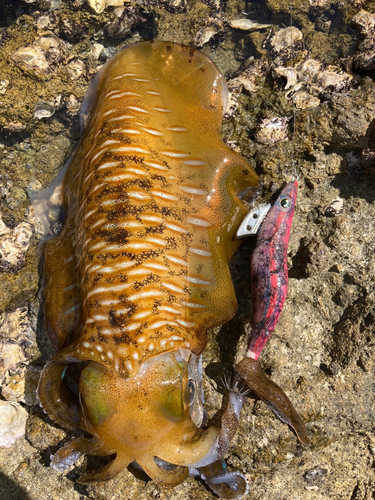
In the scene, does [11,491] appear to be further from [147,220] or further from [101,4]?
[101,4]

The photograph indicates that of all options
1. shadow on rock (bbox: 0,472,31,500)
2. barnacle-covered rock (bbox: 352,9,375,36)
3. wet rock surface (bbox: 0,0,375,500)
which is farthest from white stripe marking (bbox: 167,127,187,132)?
shadow on rock (bbox: 0,472,31,500)

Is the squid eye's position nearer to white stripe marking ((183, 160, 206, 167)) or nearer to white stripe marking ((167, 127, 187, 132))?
white stripe marking ((183, 160, 206, 167))

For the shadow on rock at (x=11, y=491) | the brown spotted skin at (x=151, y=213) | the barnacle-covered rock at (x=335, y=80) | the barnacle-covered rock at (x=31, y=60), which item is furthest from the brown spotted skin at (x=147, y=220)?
the shadow on rock at (x=11, y=491)

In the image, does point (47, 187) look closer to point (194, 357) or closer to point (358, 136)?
point (194, 357)

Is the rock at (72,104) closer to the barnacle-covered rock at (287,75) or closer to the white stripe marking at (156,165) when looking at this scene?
the white stripe marking at (156,165)

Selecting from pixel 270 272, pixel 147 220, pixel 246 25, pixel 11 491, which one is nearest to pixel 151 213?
pixel 147 220

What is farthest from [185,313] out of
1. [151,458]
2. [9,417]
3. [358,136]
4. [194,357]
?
[358,136]
